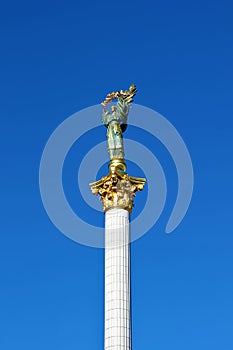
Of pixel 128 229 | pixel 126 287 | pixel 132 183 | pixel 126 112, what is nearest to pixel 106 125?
pixel 126 112

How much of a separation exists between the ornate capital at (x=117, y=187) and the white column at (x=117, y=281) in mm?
475

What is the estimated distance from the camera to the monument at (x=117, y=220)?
139 ft

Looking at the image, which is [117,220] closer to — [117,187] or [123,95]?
[117,187]

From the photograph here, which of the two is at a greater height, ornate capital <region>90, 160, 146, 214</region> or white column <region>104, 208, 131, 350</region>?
ornate capital <region>90, 160, 146, 214</region>

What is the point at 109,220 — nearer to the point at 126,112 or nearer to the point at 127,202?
the point at 127,202

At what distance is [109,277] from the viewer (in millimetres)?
43812

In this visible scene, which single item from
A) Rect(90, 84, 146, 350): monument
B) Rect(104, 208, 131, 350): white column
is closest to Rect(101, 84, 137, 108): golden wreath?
Rect(90, 84, 146, 350): monument

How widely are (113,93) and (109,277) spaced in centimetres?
1293

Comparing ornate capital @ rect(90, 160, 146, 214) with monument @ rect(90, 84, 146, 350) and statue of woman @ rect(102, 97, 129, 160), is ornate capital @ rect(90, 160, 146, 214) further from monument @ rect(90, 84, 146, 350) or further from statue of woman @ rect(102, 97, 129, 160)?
statue of woman @ rect(102, 97, 129, 160)

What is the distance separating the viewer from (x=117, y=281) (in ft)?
143

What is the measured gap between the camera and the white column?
138 ft

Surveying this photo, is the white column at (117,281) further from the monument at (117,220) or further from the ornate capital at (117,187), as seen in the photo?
the ornate capital at (117,187)

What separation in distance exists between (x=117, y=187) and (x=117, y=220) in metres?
2.17

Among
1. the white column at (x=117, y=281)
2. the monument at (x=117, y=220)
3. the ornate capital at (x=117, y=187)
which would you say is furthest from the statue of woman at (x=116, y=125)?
the white column at (x=117, y=281)
